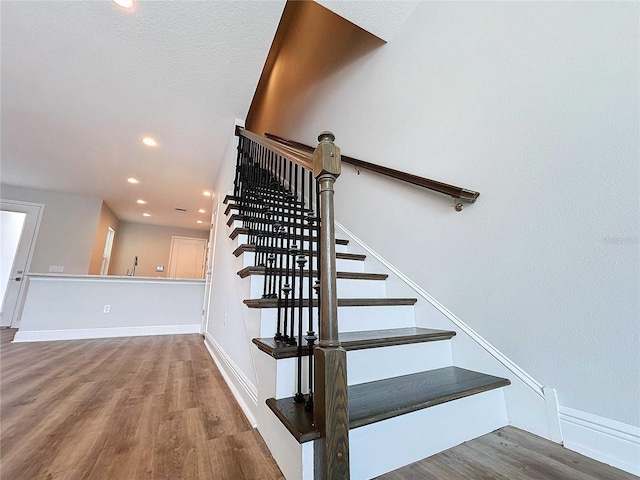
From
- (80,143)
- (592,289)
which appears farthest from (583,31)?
(80,143)

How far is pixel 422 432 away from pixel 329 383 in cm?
46

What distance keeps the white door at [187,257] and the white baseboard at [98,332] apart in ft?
12.4

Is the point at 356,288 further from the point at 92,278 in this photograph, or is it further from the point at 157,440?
the point at 92,278

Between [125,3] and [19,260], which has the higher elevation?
[125,3]

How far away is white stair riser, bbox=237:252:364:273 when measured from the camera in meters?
1.66

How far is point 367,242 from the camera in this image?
2236 millimetres

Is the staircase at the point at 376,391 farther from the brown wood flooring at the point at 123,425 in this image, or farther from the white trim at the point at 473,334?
the brown wood flooring at the point at 123,425

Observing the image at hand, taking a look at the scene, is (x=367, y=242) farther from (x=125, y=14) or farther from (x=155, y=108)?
(x=155, y=108)

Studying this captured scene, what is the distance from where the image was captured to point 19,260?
482 centimetres

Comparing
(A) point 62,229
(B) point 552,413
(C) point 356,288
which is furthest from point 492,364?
(A) point 62,229

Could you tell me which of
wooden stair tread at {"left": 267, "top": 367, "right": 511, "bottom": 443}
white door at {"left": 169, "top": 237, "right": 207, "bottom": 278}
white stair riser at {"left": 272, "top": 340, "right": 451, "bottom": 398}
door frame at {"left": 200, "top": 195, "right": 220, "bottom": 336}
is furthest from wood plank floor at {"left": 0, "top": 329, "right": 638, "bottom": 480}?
white door at {"left": 169, "top": 237, "right": 207, "bottom": 278}

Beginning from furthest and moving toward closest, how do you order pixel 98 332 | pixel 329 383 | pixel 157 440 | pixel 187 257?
pixel 187 257 → pixel 98 332 → pixel 157 440 → pixel 329 383

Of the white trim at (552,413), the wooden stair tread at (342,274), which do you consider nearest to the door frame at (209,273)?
the wooden stair tread at (342,274)

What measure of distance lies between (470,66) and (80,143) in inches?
178
